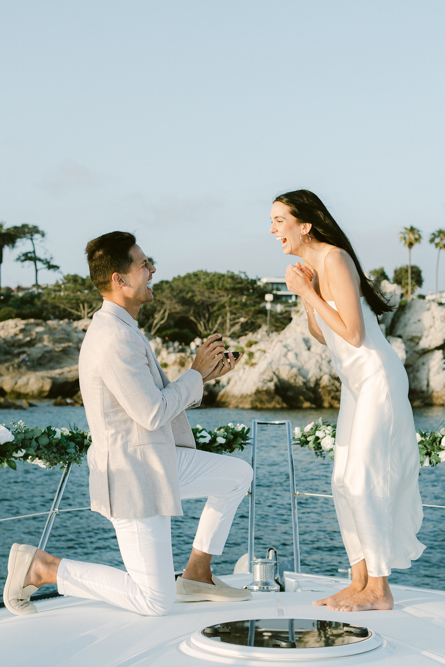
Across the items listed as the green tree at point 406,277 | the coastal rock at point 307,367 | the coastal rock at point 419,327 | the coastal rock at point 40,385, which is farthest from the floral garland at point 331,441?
the green tree at point 406,277

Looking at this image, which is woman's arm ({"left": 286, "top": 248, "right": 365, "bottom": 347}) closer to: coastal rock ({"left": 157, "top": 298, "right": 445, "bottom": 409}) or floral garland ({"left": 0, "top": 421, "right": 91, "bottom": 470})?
floral garland ({"left": 0, "top": 421, "right": 91, "bottom": 470})

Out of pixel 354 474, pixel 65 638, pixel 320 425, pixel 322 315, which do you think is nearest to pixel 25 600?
pixel 65 638

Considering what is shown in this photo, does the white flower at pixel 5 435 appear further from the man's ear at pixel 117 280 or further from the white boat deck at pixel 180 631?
the man's ear at pixel 117 280

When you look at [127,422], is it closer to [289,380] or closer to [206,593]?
[206,593]

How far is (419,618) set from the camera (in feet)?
8.29

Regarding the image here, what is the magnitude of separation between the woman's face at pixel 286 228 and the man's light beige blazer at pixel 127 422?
82 cm

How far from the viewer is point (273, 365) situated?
40812mm

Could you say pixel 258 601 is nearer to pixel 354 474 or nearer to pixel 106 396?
pixel 354 474

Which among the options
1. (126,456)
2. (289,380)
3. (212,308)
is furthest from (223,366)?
(212,308)

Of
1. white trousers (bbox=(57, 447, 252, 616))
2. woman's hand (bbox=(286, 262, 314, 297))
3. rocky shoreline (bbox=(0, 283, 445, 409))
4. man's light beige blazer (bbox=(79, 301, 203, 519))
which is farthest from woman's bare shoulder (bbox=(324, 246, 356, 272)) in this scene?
rocky shoreline (bbox=(0, 283, 445, 409))

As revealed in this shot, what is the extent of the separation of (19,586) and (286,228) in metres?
1.84

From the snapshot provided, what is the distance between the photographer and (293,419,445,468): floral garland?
3775 millimetres

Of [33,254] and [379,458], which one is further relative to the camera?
[33,254]

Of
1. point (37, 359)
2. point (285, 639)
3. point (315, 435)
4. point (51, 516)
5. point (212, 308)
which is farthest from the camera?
→ point (212, 308)
